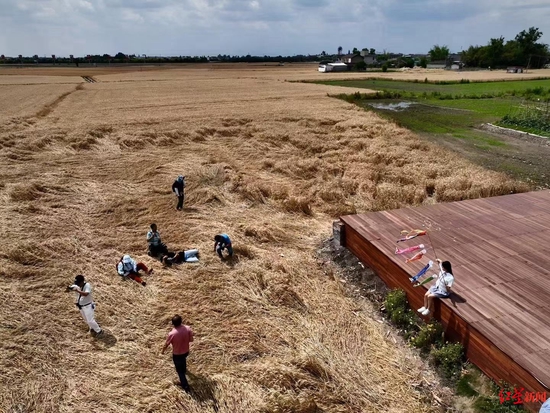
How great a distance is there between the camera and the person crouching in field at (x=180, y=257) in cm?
984

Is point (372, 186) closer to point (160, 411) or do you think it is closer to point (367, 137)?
point (367, 137)

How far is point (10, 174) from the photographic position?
15922mm

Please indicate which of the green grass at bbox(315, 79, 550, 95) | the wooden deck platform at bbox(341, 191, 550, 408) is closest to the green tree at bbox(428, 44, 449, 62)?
the green grass at bbox(315, 79, 550, 95)

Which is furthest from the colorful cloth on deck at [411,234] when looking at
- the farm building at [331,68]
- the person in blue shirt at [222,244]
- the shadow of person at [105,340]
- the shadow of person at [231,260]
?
the farm building at [331,68]

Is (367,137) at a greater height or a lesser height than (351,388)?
greater

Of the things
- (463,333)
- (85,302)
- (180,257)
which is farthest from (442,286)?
(85,302)

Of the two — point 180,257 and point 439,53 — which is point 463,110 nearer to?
point 180,257

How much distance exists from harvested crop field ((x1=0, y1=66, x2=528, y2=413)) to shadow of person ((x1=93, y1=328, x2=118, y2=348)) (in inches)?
2.0

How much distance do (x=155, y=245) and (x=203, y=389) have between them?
4972 mm

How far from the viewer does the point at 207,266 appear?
9.75m

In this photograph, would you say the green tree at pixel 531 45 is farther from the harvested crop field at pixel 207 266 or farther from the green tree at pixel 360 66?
the harvested crop field at pixel 207 266

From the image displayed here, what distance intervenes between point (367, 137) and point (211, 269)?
624 inches

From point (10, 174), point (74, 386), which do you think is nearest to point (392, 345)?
point (74, 386)

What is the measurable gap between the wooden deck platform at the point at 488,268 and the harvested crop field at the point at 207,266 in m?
1.14
